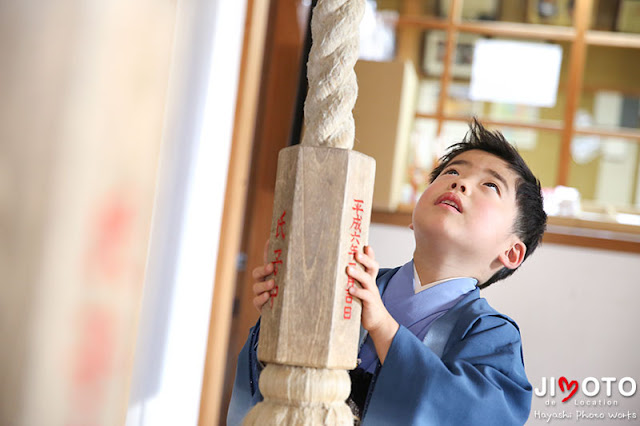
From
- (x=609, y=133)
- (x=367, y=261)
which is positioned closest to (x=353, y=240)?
(x=367, y=261)

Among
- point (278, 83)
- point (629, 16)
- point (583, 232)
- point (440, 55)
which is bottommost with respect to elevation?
point (583, 232)

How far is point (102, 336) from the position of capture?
361mm

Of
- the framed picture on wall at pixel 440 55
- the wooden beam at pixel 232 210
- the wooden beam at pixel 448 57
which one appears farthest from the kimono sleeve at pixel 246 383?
the framed picture on wall at pixel 440 55

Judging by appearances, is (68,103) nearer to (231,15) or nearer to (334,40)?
(334,40)

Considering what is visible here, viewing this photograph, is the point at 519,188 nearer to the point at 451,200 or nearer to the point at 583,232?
the point at 451,200

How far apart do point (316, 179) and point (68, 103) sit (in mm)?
121

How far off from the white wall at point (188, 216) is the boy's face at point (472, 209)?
0.68 feet

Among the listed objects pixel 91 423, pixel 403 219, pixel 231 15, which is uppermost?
pixel 231 15

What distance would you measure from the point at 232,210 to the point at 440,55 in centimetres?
241

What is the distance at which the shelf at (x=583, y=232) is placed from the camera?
0.55 metres

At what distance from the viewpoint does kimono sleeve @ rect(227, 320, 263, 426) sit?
1.33 feet

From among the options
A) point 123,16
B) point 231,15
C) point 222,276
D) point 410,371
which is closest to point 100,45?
point 123,16

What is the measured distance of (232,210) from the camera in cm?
84

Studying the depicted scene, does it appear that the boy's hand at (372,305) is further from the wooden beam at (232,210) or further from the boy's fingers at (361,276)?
the wooden beam at (232,210)
